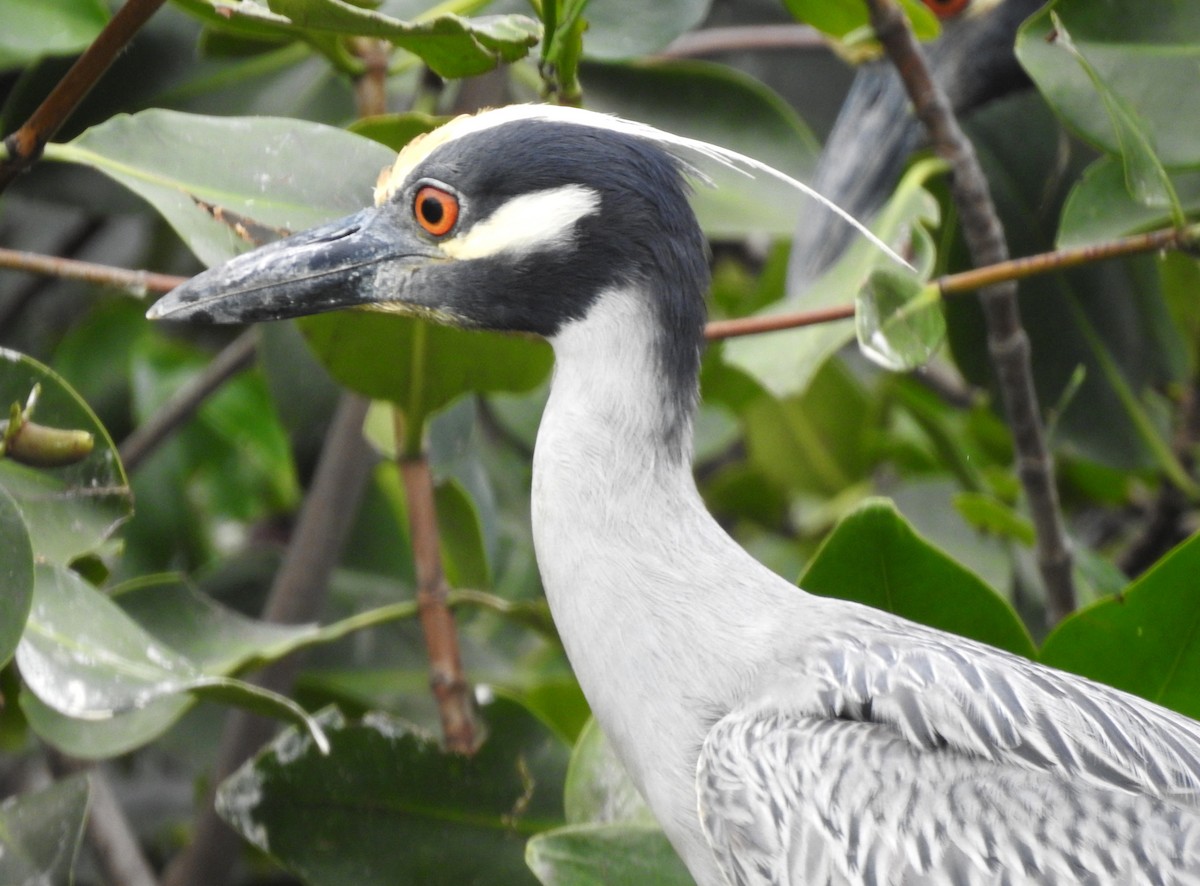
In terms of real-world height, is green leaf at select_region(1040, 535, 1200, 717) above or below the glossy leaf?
above

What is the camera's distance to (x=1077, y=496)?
3.25 m

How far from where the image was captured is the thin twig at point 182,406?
2623mm

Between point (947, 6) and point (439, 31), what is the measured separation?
1.84 m

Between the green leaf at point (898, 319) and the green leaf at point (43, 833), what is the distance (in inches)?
42.9

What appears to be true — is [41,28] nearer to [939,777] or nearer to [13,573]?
[13,573]

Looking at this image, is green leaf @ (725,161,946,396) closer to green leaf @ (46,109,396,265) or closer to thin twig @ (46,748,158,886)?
green leaf @ (46,109,396,265)

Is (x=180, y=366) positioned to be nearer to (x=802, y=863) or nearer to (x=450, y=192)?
(x=450, y=192)

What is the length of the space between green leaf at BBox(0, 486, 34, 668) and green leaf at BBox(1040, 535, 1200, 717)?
122 cm

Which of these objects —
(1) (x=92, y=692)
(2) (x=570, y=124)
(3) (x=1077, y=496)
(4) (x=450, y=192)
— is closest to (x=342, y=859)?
(1) (x=92, y=692)

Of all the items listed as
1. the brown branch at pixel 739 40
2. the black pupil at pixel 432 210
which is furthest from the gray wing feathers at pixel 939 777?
the brown branch at pixel 739 40

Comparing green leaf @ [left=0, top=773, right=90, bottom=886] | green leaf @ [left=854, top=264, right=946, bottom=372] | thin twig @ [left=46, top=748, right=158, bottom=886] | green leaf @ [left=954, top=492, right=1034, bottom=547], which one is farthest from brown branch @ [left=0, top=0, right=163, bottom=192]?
green leaf @ [left=954, top=492, right=1034, bottom=547]

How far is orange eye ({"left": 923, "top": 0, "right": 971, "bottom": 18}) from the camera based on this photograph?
2990 mm

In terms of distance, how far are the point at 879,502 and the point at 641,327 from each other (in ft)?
1.17

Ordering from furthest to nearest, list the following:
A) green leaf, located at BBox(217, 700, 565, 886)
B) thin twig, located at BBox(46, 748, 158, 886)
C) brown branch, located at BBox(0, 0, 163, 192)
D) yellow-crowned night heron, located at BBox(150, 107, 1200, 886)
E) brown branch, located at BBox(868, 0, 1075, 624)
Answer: thin twig, located at BBox(46, 748, 158, 886), brown branch, located at BBox(868, 0, 1075, 624), green leaf, located at BBox(217, 700, 565, 886), yellow-crowned night heron, located at BBox(150, 107, 1200, 886), brown branch, located at BBox(0, 0, 163, 192)
